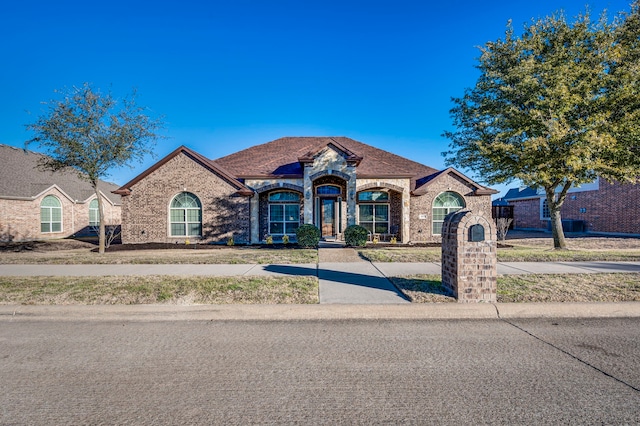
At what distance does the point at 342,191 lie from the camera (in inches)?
729

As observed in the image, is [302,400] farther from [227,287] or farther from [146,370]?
[227,287]

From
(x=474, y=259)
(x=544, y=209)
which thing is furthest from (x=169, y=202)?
(x=544, y=209)

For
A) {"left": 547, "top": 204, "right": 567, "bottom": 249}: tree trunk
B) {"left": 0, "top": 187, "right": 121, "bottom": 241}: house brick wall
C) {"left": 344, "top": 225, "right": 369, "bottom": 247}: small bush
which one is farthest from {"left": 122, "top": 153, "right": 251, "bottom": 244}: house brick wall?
{"left": 547, "top": 204, "right": 567, "bottom": 249}: tree trunk

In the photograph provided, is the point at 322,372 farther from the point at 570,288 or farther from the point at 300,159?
the point at 300,159

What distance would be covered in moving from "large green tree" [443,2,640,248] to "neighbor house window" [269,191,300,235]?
9694mm

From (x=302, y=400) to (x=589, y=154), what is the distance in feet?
42.4

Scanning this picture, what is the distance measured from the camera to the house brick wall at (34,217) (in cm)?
2050

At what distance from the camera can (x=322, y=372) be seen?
3551mm

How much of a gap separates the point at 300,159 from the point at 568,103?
10.9m

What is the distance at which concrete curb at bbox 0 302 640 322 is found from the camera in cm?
542

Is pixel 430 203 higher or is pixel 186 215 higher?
pixel 430 203

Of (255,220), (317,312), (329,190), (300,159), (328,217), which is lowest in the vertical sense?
(317,312)

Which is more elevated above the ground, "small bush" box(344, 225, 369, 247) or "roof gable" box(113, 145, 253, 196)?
"roof gable" box(113, 145, 253, 196)

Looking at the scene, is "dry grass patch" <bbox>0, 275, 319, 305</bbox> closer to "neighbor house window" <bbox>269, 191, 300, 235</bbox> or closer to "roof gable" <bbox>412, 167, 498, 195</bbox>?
"neighbor house window" <bbox>269, 191, 300, 235</bbox>
